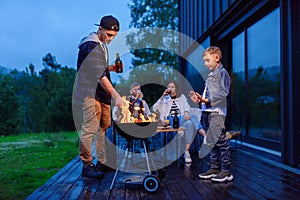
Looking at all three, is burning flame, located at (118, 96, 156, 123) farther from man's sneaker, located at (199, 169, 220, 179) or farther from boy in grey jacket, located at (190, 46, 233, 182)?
man's sneaker, located at (199, 169, 220, 179)

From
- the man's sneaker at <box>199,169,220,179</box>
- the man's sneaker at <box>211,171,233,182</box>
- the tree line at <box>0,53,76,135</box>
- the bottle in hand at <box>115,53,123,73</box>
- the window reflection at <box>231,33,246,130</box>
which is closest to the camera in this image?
the man's sneaker at <box>211,171,233,182</box>

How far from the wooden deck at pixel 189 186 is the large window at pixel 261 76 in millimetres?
1171

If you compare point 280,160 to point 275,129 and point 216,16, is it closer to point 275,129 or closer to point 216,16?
point 275,129

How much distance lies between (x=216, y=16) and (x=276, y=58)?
1883 mm

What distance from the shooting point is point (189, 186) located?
9.14ft

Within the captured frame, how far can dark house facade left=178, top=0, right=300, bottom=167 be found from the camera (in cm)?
348

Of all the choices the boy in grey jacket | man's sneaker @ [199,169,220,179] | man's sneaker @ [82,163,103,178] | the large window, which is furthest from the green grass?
the large window

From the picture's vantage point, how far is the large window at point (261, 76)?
14.6 feet

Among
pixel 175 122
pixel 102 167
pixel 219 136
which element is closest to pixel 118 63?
pixel 175 122

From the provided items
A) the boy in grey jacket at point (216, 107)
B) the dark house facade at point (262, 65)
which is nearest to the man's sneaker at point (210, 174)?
the boy in grey jacket at point (216, 107)

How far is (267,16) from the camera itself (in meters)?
4.61

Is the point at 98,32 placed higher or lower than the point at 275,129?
higher

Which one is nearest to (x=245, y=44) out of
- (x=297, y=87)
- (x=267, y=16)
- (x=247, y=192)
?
(x=267, y=16)

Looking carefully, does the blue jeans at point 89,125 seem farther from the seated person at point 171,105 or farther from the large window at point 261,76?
the large window at point 261,76
